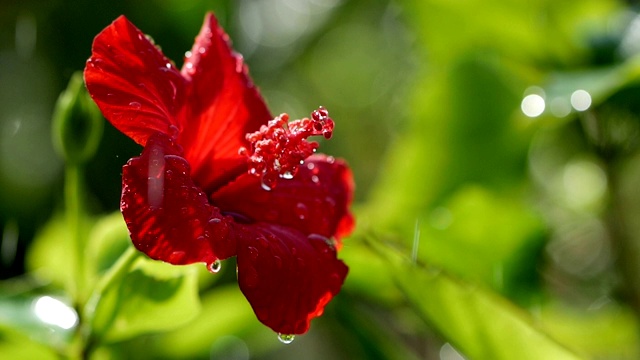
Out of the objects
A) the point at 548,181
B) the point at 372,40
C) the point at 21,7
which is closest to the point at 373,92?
the point at 372,40

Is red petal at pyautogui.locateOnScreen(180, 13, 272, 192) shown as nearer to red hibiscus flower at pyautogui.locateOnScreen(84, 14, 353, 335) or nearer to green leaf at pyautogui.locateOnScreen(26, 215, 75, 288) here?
red hibiscus flower at pyautogui.locateOnScreen(84, 14, 353, 335)

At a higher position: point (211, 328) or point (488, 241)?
point (488, 241)

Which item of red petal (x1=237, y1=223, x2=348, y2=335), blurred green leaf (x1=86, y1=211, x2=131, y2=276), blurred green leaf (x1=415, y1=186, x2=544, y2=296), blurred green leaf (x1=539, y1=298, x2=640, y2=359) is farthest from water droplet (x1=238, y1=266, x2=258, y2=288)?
blurred green leaf (x1=539, y1=298, x2=640, y2=359)

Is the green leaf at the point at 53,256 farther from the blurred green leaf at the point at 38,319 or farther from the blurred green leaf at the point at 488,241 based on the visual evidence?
the blurred green leaf at the point at 488,241

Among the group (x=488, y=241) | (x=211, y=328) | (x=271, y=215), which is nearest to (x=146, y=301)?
(x=271, y=215)

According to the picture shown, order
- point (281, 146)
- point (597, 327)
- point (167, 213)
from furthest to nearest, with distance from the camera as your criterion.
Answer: point (597, 327) → point (281, 146) → point (167, 213)

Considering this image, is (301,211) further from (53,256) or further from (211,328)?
(53,256)

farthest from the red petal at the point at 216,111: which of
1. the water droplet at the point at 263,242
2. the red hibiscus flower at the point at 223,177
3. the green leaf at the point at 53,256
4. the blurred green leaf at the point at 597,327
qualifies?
the blurred green leaf at the point at 597,327
